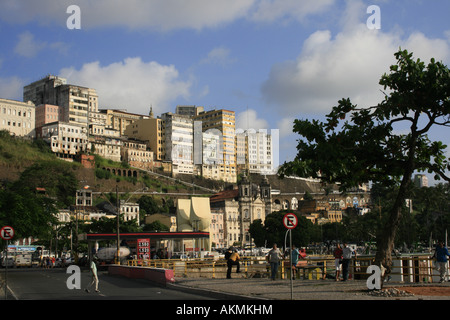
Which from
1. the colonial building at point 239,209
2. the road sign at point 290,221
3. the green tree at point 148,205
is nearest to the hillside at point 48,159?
the green tree at point 148,205

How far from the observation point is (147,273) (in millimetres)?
34312

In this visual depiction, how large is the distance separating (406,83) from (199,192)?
164859 millimetres

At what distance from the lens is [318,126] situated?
73.2 feet

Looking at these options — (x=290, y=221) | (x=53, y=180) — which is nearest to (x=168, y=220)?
(x=53, y=180)

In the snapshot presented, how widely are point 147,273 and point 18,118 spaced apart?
14383 centimetres

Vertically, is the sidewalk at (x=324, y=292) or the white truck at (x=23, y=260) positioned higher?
the sidewalk at (x=324, y=292)

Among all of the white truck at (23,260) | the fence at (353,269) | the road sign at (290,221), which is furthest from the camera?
the white truck at (23,260)

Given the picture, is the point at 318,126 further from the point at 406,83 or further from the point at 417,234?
the point at 417,234

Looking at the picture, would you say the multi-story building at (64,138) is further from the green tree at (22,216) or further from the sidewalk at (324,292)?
the sidewalk at (324,292)

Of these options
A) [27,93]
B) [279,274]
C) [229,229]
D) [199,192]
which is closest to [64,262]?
[279,274]

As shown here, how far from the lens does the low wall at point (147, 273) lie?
98.3ft

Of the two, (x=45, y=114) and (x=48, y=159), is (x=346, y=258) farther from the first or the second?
(x=45, y=114)

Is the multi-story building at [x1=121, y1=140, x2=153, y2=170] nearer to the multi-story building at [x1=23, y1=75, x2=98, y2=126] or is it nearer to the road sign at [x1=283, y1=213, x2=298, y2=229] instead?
the multi-story building at [x1=23, y1=75, x2=98, y2=126]

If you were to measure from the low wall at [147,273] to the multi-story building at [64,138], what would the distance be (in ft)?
410
